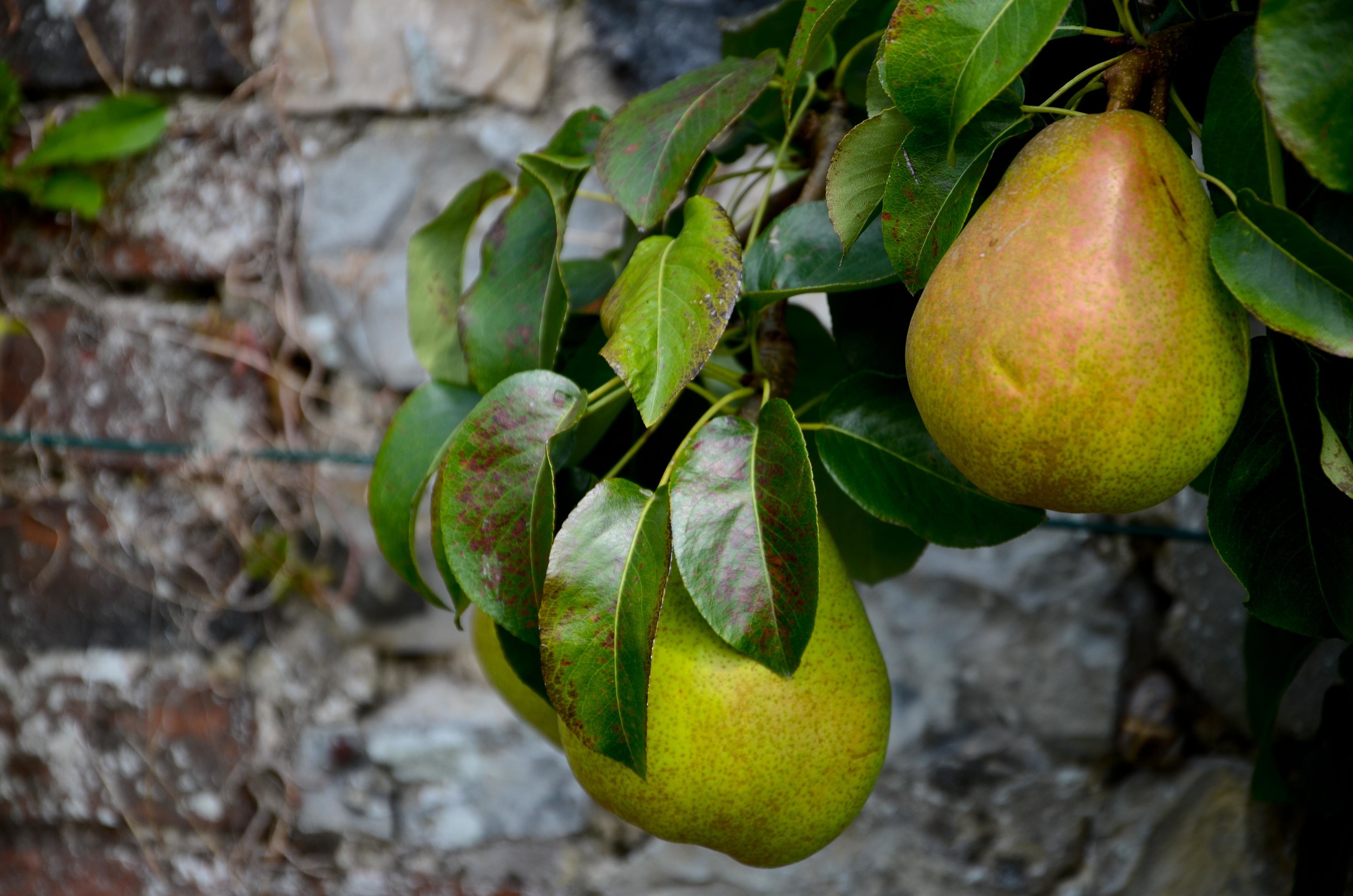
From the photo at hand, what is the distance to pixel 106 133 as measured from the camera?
89 cm

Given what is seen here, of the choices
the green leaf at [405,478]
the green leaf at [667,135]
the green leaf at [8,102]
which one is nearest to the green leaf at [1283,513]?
the green leaf at [667,135]

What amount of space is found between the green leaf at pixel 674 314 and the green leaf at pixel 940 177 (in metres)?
0.06

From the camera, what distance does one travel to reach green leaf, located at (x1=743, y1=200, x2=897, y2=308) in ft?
1.19

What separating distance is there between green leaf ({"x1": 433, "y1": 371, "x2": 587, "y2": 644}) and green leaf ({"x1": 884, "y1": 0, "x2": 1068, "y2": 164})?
0.16m

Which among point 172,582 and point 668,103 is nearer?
point 668,103

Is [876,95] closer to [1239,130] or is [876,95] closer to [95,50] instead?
[1239,130]

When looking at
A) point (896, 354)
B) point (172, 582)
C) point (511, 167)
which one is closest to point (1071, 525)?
point (896, 354)

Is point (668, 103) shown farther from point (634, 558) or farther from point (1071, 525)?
point (1071, 525)

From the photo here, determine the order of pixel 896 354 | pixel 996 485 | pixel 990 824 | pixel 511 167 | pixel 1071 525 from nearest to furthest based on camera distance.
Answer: pixel 996 485, pixel 896 354, pixel 1071 525, pixel 990 824, pixel 511 167

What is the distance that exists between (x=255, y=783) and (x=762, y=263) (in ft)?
2.57

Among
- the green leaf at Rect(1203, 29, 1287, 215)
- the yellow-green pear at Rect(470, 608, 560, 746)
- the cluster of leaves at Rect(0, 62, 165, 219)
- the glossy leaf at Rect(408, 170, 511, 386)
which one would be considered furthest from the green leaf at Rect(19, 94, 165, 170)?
the green leaf at Rect(1203, 29, 1287, 215)

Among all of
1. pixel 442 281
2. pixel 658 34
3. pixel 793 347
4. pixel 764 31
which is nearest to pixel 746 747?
pixel 793 347

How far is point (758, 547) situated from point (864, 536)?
159 millimetres

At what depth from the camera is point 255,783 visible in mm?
907
